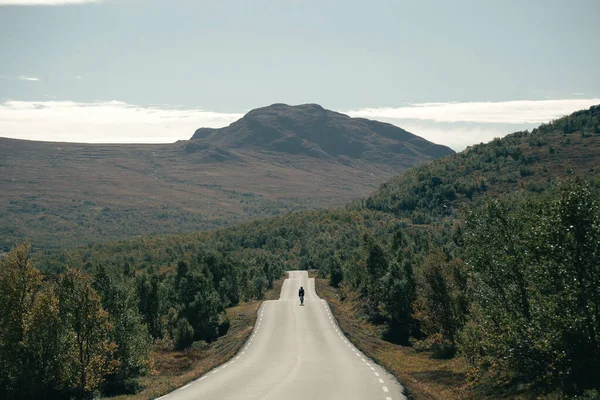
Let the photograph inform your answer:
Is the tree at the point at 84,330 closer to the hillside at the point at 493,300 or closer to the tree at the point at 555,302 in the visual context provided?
the hillside at the point at 493,300

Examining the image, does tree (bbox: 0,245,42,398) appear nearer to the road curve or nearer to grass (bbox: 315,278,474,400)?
the road curve

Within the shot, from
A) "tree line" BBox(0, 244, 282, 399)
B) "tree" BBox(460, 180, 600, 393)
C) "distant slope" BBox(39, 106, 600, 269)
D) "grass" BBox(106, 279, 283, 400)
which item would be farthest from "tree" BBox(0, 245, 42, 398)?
"distant slope" BBox(39, 106, 600, 269)

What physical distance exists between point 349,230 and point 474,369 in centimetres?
13901

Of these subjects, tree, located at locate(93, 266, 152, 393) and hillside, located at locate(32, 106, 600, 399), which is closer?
hillside, located at locate(32, 106, 600, 399)

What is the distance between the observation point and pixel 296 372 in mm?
26062

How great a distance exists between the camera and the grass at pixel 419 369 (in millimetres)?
25703

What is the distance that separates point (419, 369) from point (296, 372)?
16.6 metres

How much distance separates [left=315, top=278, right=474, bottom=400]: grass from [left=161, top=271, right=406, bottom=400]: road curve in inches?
32.5

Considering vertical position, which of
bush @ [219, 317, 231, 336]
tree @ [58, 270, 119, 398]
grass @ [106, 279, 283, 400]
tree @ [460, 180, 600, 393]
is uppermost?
tree @ [460, 180, 600, 393]

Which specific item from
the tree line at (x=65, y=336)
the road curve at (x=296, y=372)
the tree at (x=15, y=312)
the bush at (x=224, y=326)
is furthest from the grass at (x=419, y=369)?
the tree at (x=15, y=312)

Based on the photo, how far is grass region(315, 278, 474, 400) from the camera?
25.7 meters

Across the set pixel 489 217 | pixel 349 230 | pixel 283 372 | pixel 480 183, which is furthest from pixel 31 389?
pixel 480 183

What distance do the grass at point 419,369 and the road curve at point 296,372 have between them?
824 mm

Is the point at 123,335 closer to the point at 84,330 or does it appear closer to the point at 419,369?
the point at 84,330
